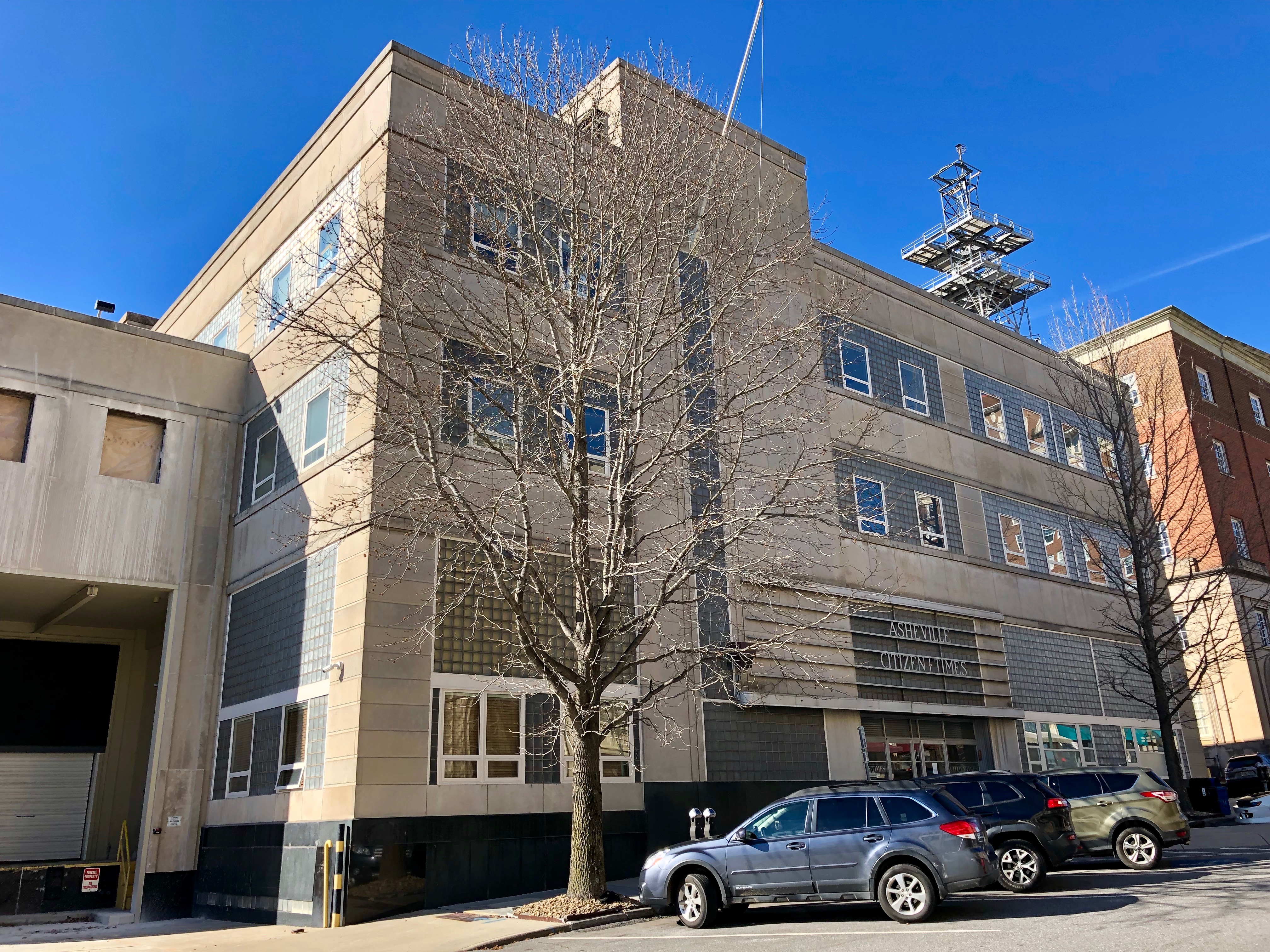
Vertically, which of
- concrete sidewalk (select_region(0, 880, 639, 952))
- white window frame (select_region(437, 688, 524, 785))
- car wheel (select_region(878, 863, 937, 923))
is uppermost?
white window frame (select_region(437, 688, 524, 785))

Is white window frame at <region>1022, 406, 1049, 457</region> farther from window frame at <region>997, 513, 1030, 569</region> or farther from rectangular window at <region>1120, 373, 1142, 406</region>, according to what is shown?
rectangular window at <region>1120, 373, 1142, 406</region>

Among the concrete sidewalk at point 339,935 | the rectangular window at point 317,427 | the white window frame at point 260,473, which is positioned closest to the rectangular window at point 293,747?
the concrete sidewalk at point 339,935

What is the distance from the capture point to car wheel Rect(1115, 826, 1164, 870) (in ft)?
48.2

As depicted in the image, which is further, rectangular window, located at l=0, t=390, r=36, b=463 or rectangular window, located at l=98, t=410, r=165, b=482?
rectangular window, located at l=98, t=410, r=165, b=482

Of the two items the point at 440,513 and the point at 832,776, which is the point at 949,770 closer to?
the point at 832,776

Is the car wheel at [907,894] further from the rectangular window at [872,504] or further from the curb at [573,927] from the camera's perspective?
the rectangular window at [872,504]

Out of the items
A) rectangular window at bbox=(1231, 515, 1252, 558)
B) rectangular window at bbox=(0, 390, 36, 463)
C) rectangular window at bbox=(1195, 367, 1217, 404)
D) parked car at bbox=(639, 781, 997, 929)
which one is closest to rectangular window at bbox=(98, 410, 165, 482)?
rectangular window at bbox=(0, 390, 36, 463)

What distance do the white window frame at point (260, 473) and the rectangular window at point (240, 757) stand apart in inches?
172

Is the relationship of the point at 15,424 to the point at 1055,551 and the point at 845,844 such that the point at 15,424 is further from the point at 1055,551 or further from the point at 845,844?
the point at 1055,551

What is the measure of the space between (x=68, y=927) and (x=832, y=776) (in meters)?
15.1

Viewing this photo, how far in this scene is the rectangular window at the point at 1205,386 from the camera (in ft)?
147

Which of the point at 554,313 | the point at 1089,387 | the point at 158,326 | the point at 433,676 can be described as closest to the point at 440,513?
the point at 433,676

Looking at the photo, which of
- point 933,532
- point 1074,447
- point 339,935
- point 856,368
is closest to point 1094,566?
Result: point 1074,447

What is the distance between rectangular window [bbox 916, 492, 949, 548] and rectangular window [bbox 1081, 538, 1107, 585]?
23.6 ft
